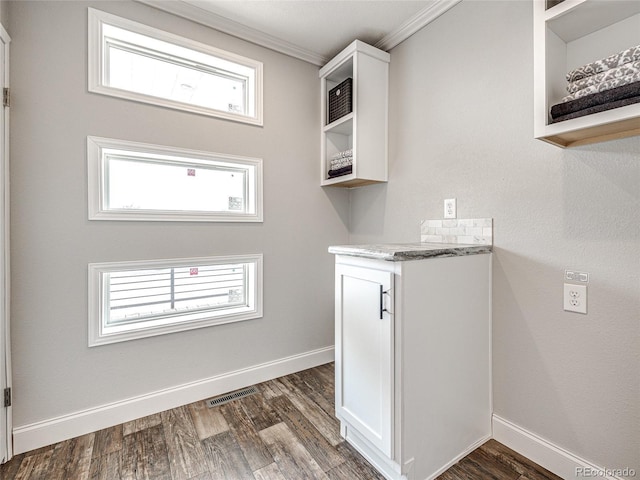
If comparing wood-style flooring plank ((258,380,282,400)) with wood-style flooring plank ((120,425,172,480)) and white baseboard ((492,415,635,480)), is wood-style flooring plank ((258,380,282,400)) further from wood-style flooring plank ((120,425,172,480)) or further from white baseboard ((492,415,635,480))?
white baseboard ((492,415,635,480))

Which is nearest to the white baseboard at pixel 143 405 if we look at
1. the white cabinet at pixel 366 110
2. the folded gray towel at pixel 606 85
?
the white cabinet at pixel 366 110

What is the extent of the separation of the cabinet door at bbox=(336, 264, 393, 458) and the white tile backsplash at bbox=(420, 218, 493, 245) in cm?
76

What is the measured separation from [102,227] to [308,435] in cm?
171

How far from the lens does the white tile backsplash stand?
175 centimetres

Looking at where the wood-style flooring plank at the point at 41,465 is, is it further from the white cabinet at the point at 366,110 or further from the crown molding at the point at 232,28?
the crown molding at the point at 232,28

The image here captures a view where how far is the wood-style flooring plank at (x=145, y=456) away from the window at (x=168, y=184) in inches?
50.1

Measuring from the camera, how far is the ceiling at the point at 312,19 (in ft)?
6.36

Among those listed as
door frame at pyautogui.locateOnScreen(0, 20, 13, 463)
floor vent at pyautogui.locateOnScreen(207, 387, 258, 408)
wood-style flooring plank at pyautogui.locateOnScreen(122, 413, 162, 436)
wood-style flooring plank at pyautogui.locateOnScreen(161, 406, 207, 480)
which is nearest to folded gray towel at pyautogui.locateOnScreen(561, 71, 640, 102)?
wood-style flooring plank at pyautogui.locateOnScreen(161, 406, 207, 480)

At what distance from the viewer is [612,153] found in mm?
1276

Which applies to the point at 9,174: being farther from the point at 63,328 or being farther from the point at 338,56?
the point at 338,56

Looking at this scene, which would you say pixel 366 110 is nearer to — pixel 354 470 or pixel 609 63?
pixel 609 63

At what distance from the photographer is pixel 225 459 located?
1570mm

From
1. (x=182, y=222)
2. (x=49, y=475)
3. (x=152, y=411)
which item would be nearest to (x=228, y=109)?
(x=182, y=222)

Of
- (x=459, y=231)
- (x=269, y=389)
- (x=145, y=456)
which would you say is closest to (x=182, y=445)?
(x=145, y=456)
